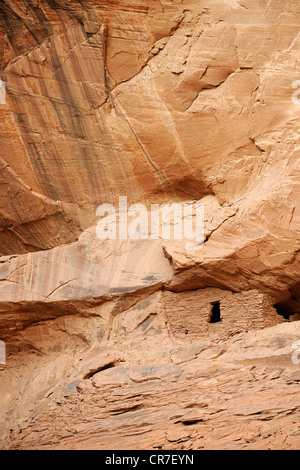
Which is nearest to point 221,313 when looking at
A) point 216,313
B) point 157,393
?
point 216,313

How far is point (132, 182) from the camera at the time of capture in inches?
703

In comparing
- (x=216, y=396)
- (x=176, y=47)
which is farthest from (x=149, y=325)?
(x=176, y=47)

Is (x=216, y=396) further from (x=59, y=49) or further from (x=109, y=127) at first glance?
(x=59, y=49)

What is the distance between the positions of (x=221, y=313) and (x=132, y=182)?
3947 millimetres

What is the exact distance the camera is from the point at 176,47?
56.9 ft

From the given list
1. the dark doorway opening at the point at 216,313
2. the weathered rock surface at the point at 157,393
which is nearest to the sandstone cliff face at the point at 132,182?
the weathered rock surface at the point at 157,393

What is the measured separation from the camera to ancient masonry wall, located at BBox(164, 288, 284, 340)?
49.6ft

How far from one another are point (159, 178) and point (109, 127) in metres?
1.51

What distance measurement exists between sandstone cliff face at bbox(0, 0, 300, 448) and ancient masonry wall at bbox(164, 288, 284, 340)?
0.10 meters

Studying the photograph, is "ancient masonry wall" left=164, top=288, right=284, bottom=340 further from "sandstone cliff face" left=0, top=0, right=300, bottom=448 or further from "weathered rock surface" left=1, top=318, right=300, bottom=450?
"weathered rock surface" left=1, top=318, right=300, bottom=450

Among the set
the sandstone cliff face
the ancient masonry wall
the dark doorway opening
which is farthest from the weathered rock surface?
the dark doorway opening

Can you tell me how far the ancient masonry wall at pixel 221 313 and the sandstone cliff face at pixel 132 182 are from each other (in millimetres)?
99

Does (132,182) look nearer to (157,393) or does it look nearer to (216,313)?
(216,313)

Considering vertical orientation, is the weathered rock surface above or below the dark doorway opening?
below
